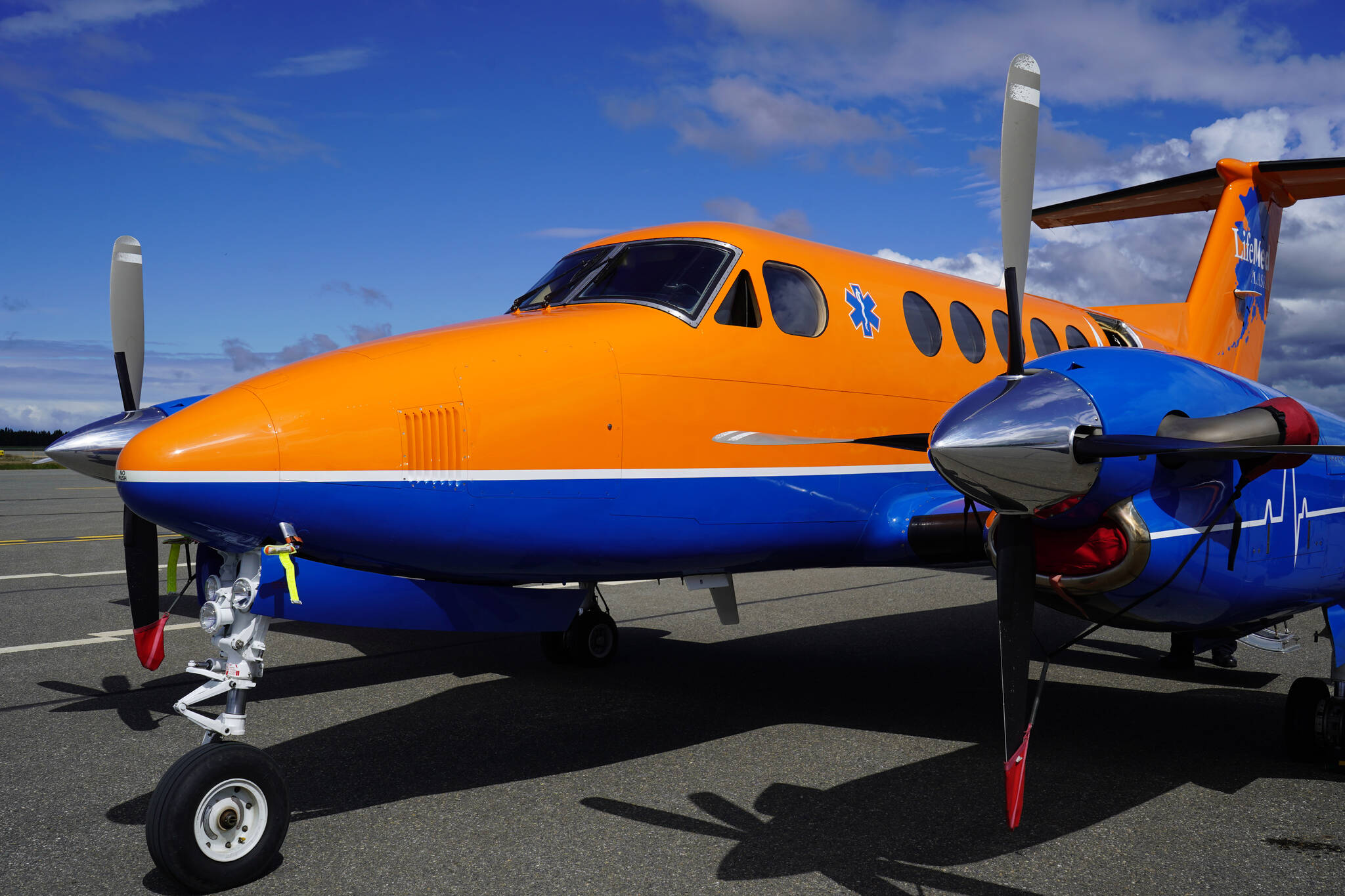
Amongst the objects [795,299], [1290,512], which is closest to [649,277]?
[795,299]

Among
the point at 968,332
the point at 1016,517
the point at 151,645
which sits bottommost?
the point at 151,645

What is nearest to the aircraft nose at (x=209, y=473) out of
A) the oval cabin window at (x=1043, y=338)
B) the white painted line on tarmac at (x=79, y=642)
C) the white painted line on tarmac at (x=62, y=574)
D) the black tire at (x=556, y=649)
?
the black tire at (x=556, y=649)

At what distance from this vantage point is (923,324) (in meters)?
6.59

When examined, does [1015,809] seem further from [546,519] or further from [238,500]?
[238,500]

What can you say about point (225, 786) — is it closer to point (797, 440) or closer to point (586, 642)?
point (797, 440)

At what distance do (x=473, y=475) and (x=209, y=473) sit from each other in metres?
1.06

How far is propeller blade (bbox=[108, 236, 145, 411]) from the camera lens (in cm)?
623

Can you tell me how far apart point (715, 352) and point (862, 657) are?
426 centimetres

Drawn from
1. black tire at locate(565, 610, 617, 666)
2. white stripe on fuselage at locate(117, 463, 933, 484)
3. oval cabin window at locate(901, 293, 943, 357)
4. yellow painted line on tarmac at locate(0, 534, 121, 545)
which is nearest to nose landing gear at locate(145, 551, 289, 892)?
white stripe on fuselage at locate(117, 463, 933, 484)

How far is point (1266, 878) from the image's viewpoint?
3994mm

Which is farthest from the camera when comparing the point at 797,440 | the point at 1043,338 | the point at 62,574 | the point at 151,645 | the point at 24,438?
the point at 24,438

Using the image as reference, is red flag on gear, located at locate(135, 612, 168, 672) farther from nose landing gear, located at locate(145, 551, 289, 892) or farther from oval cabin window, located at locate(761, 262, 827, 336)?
oval cabin window, located at locate(761, 262, 827, 336)

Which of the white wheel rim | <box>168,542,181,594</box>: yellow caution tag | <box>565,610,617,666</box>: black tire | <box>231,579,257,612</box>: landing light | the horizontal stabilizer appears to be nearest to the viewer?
the white wheel rim

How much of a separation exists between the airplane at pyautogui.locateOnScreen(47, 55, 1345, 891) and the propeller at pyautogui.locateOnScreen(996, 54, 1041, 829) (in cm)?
1
